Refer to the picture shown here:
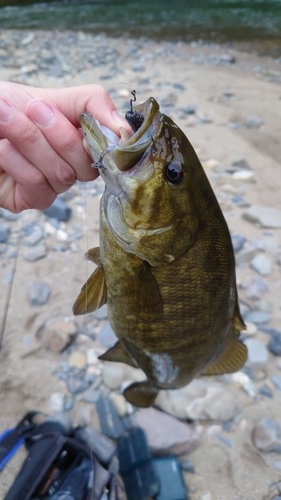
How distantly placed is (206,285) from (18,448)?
4.95 ft

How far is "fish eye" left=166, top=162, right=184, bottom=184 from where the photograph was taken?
1352mm

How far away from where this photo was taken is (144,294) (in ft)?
5.16

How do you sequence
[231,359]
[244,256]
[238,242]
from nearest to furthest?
[231,359] < [244,256] < [238,242]

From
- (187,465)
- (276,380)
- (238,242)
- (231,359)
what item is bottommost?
(187,465)

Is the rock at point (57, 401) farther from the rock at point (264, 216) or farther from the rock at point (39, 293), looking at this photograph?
the rock at point (264, 216)

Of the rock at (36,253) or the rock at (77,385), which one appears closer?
the rock at (77,385)

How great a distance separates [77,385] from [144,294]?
55.8 inches

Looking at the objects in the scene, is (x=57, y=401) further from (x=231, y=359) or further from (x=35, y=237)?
(x=35, y=237)

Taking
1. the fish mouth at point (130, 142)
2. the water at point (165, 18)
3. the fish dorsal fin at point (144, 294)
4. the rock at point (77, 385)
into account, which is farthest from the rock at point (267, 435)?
the water at point (165, 18)

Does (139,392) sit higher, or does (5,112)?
(5,112)

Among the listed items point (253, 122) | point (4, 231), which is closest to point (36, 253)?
point (4, 231)

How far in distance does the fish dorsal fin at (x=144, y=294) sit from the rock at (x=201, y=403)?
124 cm

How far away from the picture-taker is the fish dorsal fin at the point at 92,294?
1.68 metres

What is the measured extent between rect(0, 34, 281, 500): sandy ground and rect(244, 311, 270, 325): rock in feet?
0.29
